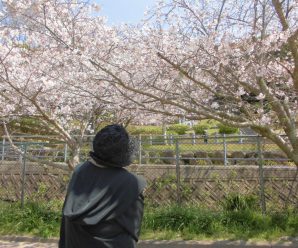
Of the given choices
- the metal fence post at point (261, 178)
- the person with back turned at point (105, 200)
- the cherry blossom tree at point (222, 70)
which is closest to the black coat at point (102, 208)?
the person with back turned at point (105, 200)

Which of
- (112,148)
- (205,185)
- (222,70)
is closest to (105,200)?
(112,148)

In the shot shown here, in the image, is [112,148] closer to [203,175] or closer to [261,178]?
[261,178]

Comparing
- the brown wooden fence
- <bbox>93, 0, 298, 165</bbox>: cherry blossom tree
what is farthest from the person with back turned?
the brown wooden fence

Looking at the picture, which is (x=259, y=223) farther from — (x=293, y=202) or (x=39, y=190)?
(x=39, y=190)

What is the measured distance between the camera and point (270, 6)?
16.5 ft

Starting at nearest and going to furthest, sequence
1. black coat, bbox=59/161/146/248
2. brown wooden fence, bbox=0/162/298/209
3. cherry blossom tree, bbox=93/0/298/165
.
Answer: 1. black coat, bbox=59/161/146/248
2. cherry blossom tree, bbox=93/0/298/165
3. brown wooden fence, bbox=0/162/298/209

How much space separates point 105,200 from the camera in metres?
1.91

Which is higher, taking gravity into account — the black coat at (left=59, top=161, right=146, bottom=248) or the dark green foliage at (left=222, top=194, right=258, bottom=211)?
the black coat at (left=59, top=161, right=146, bottom=248)

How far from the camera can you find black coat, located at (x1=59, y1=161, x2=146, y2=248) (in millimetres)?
1882

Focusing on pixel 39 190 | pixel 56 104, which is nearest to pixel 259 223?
pixel 56 104

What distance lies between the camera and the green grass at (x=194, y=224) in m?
6.01

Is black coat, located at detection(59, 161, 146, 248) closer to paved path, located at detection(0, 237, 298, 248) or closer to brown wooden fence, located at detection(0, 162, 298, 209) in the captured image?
paved path, located at detection(0, 237, 298, 248)

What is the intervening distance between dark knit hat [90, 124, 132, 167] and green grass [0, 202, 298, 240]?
4393 mm

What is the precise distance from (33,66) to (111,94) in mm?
1315
